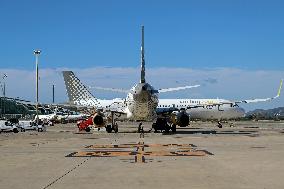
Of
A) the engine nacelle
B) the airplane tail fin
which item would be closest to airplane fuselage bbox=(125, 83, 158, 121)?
the engine nacelle

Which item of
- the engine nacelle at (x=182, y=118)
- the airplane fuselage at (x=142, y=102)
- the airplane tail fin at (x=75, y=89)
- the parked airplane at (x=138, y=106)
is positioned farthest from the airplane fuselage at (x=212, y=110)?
the airplane fuselage at (x=142, y=102)

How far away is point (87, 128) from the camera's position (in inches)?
2228

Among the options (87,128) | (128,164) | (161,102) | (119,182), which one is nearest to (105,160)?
(128,164)

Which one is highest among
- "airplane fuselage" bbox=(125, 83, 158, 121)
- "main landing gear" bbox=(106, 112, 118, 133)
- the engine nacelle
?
"airplane fuselage" bbox=(125, 83, 158, 121)

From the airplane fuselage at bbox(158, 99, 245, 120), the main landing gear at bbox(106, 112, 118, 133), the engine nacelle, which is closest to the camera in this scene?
the engine nacelle

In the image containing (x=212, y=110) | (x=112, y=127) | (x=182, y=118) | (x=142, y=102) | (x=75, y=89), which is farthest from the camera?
(x=212, y=110)

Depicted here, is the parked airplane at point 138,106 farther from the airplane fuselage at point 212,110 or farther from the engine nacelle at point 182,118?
the airplane fuselage at point 212,110

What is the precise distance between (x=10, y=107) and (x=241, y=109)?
130 metres

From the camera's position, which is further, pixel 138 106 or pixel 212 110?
pixel 212 110

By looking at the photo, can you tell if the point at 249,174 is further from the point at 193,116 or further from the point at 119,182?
the point at 193,116

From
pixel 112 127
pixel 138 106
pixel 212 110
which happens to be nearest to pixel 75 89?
pixel 212 110

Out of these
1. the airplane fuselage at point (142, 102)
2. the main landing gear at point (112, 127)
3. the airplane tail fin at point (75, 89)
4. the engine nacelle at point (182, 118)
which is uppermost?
the airplane tail fin at point (75, 89)

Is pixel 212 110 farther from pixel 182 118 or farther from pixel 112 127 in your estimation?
pixel 182 118

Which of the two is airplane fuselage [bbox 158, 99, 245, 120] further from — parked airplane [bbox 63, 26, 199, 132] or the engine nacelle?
the engine nacelle
